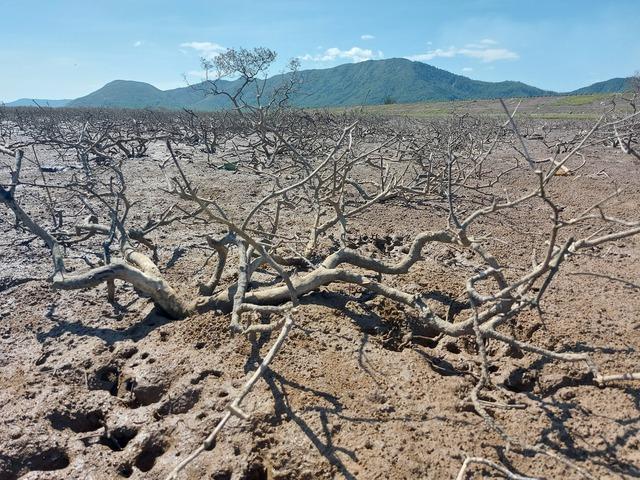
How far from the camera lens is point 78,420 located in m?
2.14

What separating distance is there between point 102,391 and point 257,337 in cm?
77

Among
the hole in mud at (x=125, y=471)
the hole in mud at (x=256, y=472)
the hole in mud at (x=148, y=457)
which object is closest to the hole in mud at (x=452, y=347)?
the hole in mud at (x=256, y=472)

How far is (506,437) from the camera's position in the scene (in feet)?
5.38

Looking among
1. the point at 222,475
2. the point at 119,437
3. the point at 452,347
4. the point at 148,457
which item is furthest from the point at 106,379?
the point at 452,347

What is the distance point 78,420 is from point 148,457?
0.45 meters

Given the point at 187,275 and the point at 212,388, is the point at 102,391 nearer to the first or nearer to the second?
the point at 212,388

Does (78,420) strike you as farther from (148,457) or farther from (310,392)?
(310,392)

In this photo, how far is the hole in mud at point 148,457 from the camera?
1.90 meters

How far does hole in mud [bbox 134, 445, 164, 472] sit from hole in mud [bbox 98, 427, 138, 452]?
12 centimetres

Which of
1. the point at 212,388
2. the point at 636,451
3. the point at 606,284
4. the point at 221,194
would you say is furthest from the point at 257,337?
the point at 221,194

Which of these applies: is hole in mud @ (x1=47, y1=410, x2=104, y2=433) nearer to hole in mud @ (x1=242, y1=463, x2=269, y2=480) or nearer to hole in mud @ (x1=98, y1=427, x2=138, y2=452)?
hole in mud @ (x1=98, y1=427, x2=138, y2=452)

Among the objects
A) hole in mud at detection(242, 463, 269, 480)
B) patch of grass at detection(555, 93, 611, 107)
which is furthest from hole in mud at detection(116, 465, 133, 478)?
patch of grass at detection(555, 93, 611, 107)

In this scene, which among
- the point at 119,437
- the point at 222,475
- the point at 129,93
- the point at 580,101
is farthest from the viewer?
the point at 129,93

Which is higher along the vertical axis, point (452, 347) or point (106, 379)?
point (452, 347)
